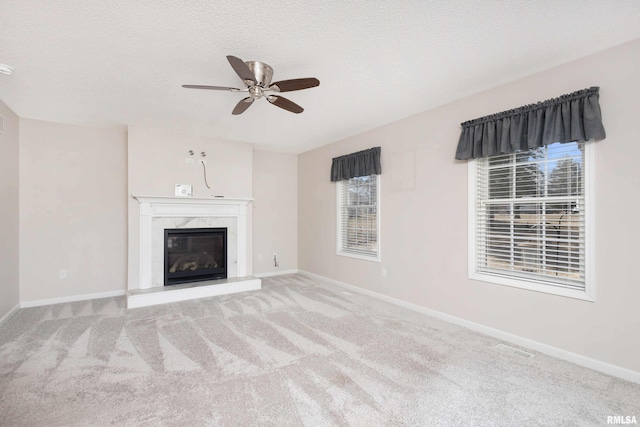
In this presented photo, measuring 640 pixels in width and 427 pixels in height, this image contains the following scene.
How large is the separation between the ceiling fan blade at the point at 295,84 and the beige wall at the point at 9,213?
345cm

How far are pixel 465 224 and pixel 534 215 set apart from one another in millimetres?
639

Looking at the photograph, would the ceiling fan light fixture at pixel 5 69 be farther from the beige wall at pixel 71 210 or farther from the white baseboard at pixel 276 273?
the white baseboard at pixel 276 273

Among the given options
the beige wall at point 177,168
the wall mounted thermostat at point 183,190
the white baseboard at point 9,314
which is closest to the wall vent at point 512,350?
the beige wall at point 177,168

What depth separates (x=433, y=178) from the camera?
3568mm

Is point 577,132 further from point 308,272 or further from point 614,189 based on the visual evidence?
point 308,272

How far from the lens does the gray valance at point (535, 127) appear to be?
2322mm

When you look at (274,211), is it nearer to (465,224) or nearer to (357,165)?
(357,165)

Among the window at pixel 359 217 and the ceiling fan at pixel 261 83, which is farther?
the window at pixel 359 217

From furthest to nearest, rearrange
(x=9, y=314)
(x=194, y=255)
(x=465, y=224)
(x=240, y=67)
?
(x=194, y=255), (x=9, y=314), (x=465, y=224), (x=240, y=67)

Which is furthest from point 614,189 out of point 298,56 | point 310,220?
point 310,220

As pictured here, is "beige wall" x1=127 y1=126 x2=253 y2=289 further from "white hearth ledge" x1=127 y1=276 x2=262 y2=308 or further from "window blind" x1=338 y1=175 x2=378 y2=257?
"window blind" x1=338 y1=175 x2=378 y2=257

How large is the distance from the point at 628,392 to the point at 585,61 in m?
2.55

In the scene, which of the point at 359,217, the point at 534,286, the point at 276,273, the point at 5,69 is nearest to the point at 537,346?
the point at 534,286

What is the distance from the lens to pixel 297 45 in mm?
2242
